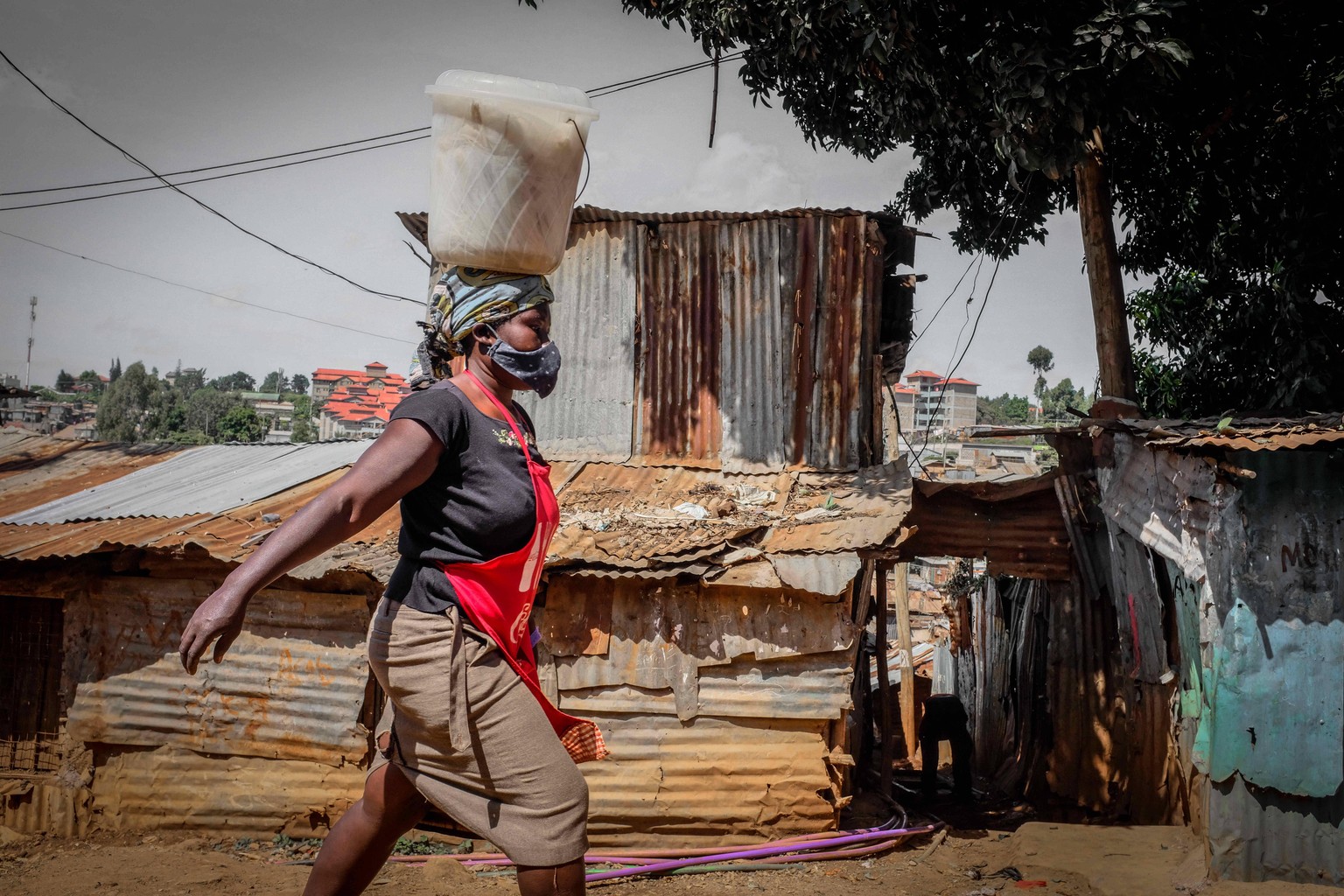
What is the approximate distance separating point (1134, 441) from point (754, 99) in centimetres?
466

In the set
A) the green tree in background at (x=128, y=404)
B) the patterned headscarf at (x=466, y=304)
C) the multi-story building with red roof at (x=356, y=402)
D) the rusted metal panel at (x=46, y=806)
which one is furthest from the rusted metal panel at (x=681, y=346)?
the green tree in background at (x=128, y=404)

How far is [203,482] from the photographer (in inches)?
349

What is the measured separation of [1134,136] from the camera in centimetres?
852

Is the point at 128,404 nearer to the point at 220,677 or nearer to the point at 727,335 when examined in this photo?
the point at 220,677

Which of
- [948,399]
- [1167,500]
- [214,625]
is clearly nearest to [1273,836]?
[1167,500]

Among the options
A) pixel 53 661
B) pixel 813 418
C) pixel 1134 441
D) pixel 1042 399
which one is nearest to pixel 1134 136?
pixel 1134 441

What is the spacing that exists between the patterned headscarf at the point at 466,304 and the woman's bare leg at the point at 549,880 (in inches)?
49.9

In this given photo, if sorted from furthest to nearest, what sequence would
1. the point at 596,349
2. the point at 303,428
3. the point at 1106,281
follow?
the point at 303,428, the point at 596,349, the point at 1106,281

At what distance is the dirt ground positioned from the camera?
5.56 metres

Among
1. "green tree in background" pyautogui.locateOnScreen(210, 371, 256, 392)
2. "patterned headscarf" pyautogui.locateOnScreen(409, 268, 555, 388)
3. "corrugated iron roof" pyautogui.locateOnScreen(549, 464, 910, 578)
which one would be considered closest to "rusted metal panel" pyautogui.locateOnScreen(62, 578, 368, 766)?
"corrugated iron roof" pyautogui.locateOnScreen(549, 464, 910, 578)

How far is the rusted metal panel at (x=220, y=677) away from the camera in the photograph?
705 centimetres

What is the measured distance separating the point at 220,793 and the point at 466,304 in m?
6.47

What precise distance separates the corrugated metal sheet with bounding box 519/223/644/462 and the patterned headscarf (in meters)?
6.05

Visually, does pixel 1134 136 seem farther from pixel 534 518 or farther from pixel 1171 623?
pixel 534 518
